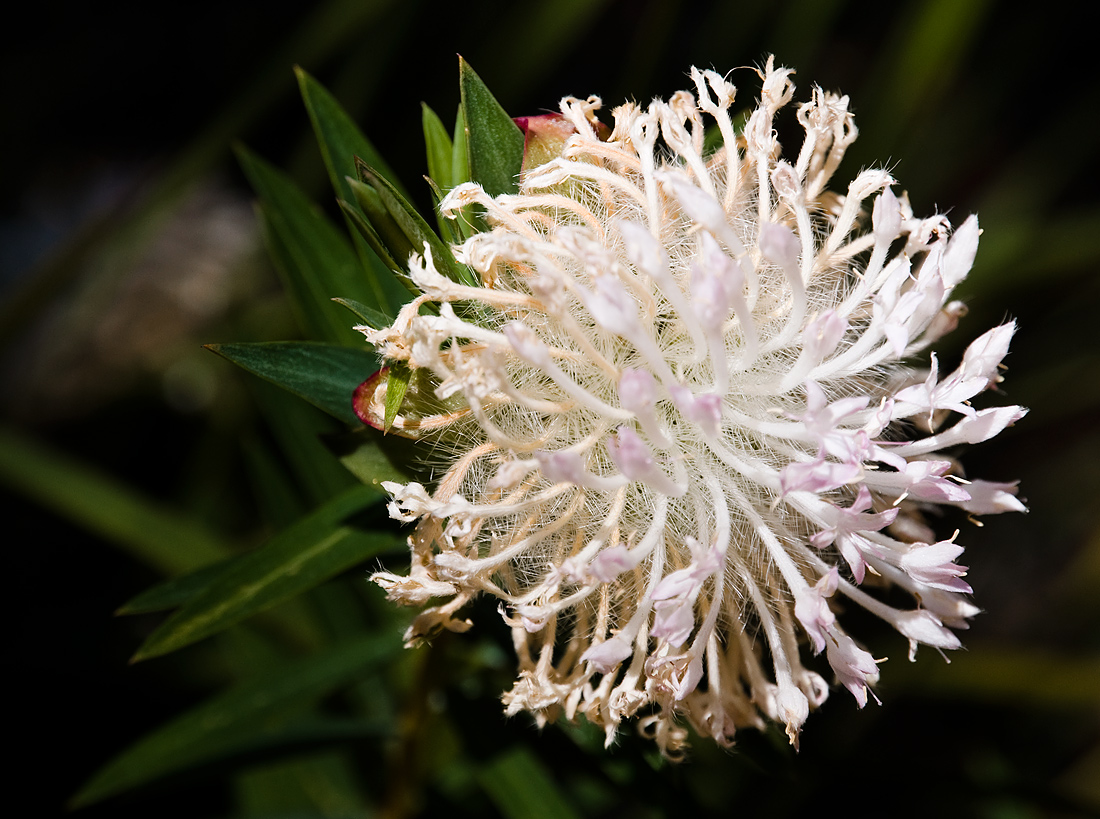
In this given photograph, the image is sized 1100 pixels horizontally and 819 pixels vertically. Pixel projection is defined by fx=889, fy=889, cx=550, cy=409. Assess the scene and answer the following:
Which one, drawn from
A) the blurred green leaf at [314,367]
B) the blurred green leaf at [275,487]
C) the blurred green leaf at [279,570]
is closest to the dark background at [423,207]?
the blurred green leaf at [275,487]

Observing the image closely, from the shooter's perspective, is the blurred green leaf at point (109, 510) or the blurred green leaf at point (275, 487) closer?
the blurred green leaf at point (275, 487)

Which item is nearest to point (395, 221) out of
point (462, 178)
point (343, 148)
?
point (462, 178)

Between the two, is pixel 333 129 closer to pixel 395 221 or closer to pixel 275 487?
pixel 395 221

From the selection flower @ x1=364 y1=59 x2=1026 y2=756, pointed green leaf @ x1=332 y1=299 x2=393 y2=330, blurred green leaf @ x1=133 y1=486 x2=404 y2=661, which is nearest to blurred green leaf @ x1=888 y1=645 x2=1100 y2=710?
flower @ x1=364 y1=59 x2=1026 y2=756

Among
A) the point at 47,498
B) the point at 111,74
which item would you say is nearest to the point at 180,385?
the point at 47,498

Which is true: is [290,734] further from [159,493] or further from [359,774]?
[159,493]

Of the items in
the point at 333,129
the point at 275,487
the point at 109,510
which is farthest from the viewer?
the point at 109,510

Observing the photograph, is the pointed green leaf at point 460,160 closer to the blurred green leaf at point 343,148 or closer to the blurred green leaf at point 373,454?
the blurred green leaf at point 343,148
